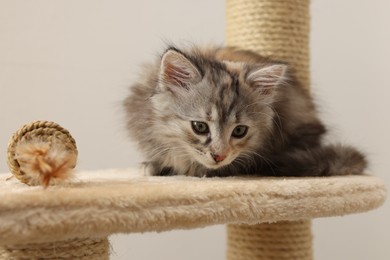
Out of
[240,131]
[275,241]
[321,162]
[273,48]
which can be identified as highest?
[273,48]

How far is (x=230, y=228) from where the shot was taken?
182 cm

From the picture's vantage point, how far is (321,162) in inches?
61.2

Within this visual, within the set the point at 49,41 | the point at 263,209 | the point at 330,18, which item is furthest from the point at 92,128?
the point at 263,209

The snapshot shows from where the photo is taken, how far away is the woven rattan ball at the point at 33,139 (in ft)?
3.61

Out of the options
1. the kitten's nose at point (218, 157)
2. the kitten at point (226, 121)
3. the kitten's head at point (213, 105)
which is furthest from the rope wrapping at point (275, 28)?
the kitten's nose at point (218, 157)

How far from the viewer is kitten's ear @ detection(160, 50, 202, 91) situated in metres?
1.47

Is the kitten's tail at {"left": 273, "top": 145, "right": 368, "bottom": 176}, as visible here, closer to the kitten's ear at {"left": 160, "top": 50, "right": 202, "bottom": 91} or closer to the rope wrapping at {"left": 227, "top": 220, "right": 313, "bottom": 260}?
A: the rope wrapping at {"left": 227, "top": 220, "right": 313, "bottom": 260}

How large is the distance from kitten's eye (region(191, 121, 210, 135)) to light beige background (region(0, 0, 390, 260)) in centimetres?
83

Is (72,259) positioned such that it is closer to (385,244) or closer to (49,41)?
(49,41)

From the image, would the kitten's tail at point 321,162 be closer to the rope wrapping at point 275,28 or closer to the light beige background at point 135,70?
the rope wrapping at point 275,28

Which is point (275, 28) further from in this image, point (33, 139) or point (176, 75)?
point (33, 139)

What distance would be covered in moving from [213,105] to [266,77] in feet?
0.65

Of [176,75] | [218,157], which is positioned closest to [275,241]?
[218,157]

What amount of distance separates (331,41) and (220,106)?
1247mm
